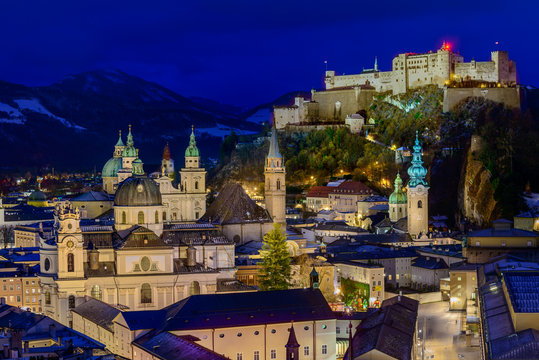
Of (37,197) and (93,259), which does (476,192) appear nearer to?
(93,259)

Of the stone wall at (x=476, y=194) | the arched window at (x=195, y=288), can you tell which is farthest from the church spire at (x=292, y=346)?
the stone wall at (x=476, y=194)

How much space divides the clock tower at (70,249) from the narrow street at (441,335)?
21.0m

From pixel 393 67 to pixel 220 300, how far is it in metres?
79.2

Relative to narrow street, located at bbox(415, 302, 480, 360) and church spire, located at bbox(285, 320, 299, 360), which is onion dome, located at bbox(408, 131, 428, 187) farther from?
church spire, located at bbox(285, 320, 299, 360)

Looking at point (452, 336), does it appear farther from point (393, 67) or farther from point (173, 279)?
point (393, 67)

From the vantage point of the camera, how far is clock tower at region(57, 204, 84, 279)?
201 feet

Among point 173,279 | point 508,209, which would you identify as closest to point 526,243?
point 508,209

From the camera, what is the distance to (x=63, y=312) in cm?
6100

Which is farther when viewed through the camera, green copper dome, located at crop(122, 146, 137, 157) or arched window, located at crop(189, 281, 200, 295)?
green copper dome, located at crop(122, 146, 137, 157)

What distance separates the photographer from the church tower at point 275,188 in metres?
82.2

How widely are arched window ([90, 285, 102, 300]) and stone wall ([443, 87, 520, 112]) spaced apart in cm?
6096

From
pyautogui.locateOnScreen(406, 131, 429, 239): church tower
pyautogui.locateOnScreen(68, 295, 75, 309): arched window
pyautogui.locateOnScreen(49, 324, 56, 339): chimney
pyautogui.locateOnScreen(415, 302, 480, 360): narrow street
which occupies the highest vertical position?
pyautogui.locateOnScreen(406, 131, 429, 239): church tower

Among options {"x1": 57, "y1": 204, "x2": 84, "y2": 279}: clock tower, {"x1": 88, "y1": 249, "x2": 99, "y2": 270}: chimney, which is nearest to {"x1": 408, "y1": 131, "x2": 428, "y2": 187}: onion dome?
{"x1": 88, "y1": 249, "x2": 99, "y2": 270}: chimney

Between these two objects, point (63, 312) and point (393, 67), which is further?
point (393, 67)
